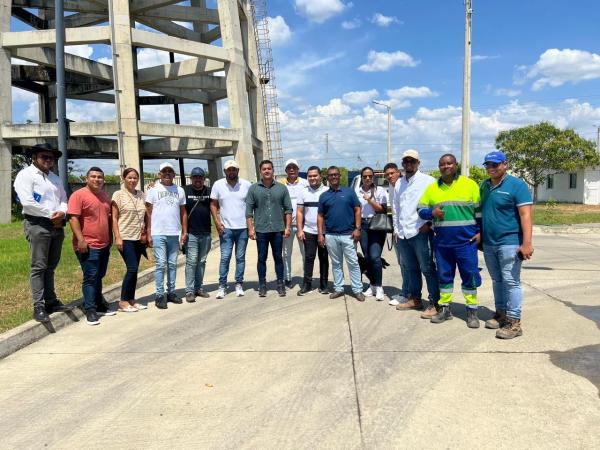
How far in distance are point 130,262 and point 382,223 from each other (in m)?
3.47

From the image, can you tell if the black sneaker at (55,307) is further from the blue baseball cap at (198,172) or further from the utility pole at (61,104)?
the utility pole at (61,104)

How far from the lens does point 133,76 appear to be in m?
21.9

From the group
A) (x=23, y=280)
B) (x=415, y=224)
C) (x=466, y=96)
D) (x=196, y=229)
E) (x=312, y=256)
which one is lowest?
(x=23, y=280)

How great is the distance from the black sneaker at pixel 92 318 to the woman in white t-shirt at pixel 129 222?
1.88ft

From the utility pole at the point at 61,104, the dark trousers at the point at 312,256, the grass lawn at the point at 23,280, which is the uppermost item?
the utility pole at the point at 61,104

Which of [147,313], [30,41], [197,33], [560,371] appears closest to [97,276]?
[147,313]

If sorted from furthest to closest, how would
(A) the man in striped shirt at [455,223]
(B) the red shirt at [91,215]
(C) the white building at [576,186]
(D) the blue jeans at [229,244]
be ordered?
(C) the white building at [576,186] < (D) the blue jeans at [229,244] < (B) the red shirt at [91,215] < (A) the man in striped shirt at [455,223]

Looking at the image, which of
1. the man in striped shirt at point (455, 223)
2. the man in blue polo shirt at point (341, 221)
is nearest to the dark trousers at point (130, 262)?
the man in blue polo shirt at point (341, 221)

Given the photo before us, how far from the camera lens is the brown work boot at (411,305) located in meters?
5.98

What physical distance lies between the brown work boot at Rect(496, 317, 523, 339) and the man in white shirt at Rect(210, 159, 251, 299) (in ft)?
12.2

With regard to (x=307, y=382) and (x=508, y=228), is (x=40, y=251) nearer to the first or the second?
(x=307, y=382)

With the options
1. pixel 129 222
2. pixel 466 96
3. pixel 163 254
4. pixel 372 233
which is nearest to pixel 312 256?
pixel 372 233

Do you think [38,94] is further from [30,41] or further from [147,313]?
[147,313]

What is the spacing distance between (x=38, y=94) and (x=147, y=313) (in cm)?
2829
